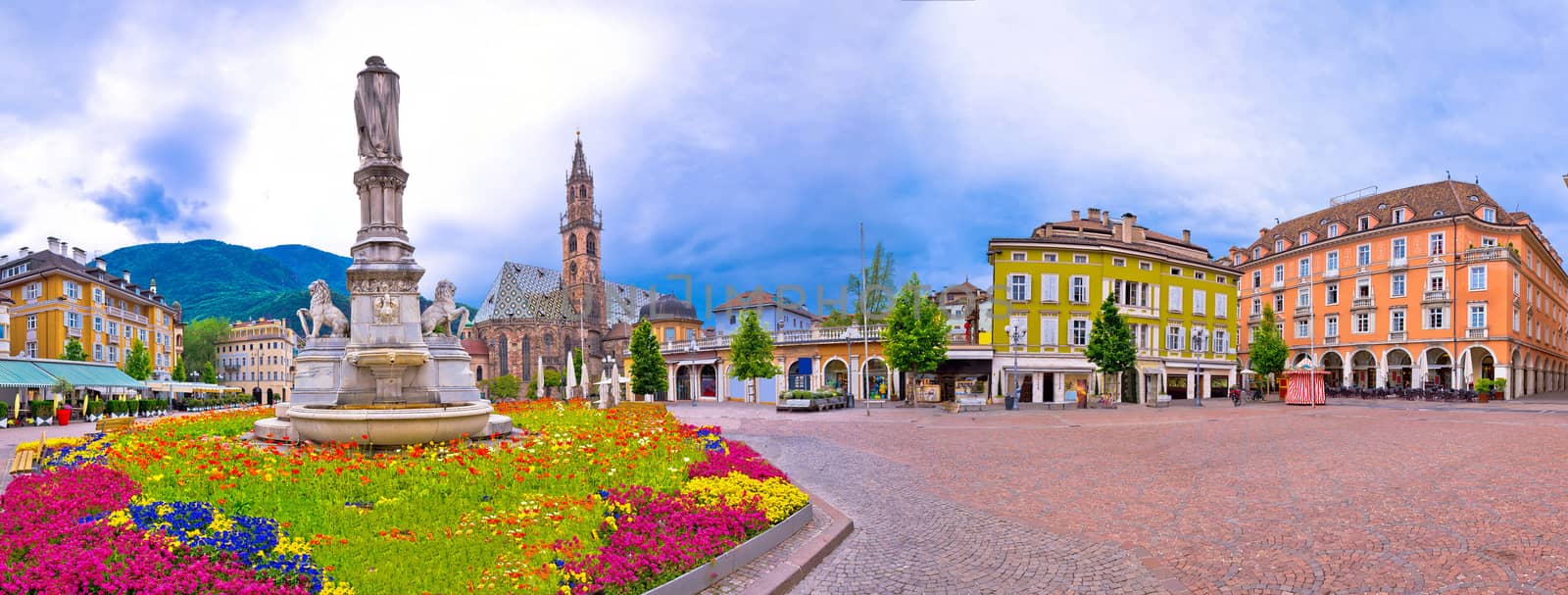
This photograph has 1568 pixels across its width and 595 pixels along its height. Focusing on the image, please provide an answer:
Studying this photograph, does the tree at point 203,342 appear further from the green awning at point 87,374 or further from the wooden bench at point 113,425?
the wooden bench at point 113,425

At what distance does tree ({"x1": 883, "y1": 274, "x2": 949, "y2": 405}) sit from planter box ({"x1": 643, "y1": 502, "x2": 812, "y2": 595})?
31.1 m

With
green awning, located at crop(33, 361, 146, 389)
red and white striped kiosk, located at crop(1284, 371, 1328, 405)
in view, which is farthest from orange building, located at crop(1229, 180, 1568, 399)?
green awning, located at crop(33, 361, 146, 389)

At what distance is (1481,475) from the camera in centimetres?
1126

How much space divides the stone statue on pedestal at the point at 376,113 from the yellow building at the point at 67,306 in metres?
47.2

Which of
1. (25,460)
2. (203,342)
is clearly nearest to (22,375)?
(25,460)

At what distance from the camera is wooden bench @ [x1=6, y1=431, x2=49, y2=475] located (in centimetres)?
1136

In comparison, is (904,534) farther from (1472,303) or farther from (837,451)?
(1472,303)

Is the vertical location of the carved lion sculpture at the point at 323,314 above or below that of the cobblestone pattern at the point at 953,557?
above

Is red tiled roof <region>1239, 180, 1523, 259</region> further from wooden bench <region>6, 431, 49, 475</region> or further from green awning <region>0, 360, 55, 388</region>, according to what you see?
green awning <region>0, 360, 55, 388</region>

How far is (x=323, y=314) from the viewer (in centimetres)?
1730

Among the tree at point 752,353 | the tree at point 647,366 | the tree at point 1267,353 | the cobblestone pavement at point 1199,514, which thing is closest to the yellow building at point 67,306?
the tree at point 647,366

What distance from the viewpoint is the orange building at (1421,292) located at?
47250mm

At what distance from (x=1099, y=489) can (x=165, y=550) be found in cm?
1089

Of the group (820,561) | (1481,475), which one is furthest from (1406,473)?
(820,561)
